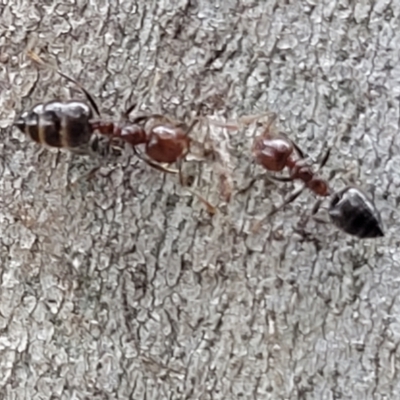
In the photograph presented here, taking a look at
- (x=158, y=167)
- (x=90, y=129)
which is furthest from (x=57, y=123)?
(x=158, y=167)

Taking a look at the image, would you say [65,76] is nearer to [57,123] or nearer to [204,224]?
[57,123]

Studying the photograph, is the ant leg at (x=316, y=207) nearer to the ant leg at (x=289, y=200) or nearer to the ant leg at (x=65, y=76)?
the ant leg at (x=289, y=200)

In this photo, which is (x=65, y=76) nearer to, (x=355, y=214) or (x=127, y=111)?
(x=127, y=111)

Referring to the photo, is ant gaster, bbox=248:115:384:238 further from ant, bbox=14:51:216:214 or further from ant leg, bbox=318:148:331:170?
ant, bbox=14:51:216:214

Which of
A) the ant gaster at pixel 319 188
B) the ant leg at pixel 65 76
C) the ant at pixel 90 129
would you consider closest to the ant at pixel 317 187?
the ant gaster at pixel 319 188

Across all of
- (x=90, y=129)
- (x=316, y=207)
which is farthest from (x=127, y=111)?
(x=316, y=207)

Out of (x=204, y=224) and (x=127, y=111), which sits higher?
(x=127, y=111)
